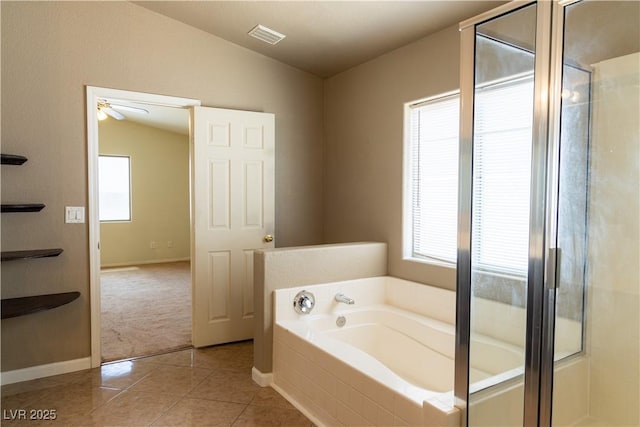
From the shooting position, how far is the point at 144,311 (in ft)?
14.9

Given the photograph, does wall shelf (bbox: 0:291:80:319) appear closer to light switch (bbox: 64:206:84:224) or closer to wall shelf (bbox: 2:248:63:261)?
wall shelf (bbox: 2:248:63:261)

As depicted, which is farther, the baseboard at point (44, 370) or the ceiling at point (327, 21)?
the baseboard at point (44, 370)

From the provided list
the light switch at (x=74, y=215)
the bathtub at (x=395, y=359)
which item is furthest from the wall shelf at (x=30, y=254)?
the bathtub at (x=395, y=359)

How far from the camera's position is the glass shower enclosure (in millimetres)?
1481

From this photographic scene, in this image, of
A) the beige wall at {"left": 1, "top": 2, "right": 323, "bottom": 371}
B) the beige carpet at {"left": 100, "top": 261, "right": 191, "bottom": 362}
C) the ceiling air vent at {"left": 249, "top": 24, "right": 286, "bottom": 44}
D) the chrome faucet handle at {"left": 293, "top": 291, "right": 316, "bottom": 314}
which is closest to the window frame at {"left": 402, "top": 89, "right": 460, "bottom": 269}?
the chrome faucet handle at {"left": 293, "top": 291, "right": 316, "bottom": 314}

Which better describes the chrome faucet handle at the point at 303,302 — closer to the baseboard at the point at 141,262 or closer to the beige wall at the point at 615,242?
the beige wall at the point at 615,242

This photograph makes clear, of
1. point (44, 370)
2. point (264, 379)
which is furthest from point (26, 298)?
point (264, 379)

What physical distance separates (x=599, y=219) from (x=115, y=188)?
7391 millimetres

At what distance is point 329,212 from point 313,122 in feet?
2.99

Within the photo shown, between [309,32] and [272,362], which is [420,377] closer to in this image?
[272,362]

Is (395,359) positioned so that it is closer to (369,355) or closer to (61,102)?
(369,355)

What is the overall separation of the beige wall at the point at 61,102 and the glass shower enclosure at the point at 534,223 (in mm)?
2526

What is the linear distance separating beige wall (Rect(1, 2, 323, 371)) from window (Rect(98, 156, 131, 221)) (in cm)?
455

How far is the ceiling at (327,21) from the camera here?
2.68 metres
